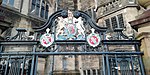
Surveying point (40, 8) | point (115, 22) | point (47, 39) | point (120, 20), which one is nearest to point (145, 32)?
point (47, 39)

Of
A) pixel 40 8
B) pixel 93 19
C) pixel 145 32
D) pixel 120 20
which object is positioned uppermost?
pixel 40 8

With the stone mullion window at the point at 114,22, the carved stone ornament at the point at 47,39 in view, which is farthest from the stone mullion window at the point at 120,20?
the carved stone ornament at the point at 47,39

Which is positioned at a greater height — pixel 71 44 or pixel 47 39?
pixel 47 39

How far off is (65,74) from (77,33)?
9.04 m

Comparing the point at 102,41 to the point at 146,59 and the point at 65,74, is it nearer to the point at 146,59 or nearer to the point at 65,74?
the point at 146,59

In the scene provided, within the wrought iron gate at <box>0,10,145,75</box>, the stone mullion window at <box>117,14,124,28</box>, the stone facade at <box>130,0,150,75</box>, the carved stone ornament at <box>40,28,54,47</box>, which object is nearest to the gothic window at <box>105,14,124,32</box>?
the stone mullion window at <box>117,14,124,28</box>

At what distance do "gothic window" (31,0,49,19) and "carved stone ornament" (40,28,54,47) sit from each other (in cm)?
1106

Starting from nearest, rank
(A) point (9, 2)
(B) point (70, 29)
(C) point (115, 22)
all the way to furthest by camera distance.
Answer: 1. (B) point (70, 29)
2. (A) point (9, 2)
3. (C) point (115, 22)

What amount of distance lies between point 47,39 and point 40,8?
1182 cm

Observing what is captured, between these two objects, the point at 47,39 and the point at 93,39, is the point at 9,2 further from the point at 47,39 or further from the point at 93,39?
the point at 93,39

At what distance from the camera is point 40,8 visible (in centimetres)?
1591

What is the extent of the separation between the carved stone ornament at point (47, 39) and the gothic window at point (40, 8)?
36.3 ft

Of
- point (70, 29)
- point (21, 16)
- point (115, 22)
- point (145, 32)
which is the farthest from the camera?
point (21, 16)

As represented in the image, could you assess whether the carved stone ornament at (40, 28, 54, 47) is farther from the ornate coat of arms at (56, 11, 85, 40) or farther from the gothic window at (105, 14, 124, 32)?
the gothic window at (105, 14, 124, 32)
